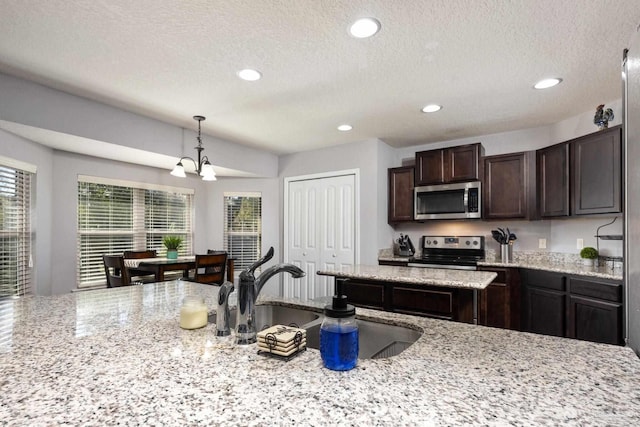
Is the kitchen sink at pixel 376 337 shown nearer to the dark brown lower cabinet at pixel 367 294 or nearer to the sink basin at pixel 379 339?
the sink basin at pixel 379 339

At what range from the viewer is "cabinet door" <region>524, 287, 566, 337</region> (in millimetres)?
3078

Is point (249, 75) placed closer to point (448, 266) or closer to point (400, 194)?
point (400, 194)

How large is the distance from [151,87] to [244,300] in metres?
2.39

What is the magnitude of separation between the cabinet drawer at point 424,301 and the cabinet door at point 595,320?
134 cm

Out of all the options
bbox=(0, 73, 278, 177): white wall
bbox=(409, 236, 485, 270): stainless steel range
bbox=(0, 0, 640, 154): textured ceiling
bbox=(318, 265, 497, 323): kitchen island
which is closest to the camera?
bbox=(0, 0, 640, 154): textured ceiling

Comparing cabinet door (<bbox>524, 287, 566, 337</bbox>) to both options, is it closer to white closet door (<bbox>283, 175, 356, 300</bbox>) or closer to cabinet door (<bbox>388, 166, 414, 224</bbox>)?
cabinet door (<bbox>388, 166, 414, 224</bbox>)

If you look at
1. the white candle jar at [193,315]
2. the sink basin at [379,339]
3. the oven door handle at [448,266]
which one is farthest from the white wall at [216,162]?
the sink basin at [379,339]

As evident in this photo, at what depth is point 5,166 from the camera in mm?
3008

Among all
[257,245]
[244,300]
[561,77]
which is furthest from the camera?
[257,245]

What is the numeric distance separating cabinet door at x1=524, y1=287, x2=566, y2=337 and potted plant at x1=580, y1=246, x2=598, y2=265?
18.4 inches

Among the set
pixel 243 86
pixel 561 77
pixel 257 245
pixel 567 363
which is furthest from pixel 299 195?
pixel 567 363

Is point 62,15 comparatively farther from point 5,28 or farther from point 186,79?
point 186,79

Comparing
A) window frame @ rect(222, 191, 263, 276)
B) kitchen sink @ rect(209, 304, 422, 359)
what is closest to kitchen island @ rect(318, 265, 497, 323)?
kitchen sink @ rect(209, 304, 422, 359)

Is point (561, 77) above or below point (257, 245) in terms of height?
above
